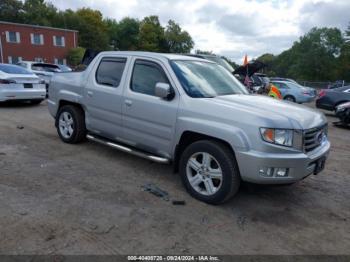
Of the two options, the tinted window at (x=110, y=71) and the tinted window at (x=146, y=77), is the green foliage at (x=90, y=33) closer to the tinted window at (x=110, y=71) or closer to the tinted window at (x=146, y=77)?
the tinted window at (x=110, y=71)

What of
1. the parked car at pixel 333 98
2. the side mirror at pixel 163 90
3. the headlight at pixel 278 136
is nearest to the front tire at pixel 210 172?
the headlight at pixel 278 136

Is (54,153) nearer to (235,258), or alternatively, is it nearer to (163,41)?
(235,258)

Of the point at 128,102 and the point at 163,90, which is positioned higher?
the point at 163,90

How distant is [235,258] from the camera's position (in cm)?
300

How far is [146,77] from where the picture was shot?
4.80m

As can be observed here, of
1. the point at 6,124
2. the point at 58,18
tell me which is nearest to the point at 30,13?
the point at 58,18

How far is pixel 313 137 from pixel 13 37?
45.7 metres

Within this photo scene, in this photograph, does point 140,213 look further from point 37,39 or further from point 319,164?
point 37,39

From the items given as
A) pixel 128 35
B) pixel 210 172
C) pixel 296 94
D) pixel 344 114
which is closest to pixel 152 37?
pixel 128 35

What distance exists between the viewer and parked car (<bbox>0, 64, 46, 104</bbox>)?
33.0 ft

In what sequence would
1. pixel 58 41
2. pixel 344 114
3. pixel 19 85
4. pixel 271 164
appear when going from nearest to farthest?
pixel 271 164, pixel 19 85, pixel 344 114, pixel 58 41

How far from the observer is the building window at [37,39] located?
4316cm

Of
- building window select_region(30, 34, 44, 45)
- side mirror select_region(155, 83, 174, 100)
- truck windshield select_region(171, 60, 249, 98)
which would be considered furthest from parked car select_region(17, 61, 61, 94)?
building window select_region(30, 34, 44, 45)

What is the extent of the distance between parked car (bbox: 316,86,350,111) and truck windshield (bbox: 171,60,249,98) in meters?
10.1
